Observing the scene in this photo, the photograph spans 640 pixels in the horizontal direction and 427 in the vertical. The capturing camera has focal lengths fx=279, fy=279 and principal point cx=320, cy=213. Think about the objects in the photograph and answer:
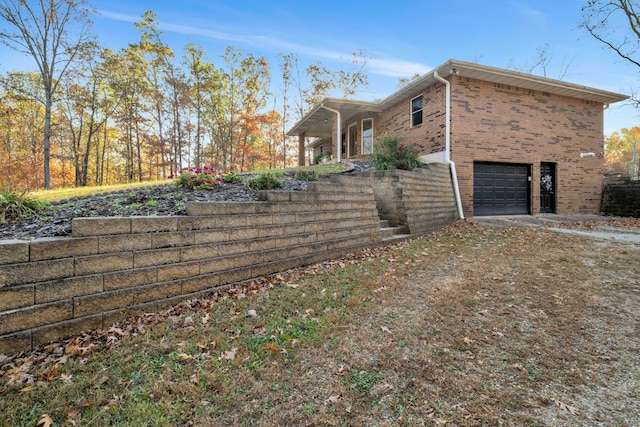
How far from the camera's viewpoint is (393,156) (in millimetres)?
8375

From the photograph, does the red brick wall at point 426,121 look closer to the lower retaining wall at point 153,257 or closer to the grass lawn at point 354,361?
the lower retaining wall at point 153,257

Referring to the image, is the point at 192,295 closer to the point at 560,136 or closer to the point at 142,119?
the point at 560,136

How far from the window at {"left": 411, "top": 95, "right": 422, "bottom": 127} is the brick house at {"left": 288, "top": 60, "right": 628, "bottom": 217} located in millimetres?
39

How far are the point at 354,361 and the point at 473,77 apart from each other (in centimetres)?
1122

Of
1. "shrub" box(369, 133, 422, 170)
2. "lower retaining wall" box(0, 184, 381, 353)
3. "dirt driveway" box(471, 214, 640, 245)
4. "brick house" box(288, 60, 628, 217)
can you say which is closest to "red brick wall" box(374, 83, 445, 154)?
"brick house" box(288, 60, 628, 217)

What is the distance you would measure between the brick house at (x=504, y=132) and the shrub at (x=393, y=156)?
230 cm

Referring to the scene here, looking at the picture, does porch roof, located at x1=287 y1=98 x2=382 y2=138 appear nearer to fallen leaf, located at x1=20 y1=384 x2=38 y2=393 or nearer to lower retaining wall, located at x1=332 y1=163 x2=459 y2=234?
lower retaining wall, located at x1=332 y1=163 x2=459 y2=234

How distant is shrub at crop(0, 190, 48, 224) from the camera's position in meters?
3.38

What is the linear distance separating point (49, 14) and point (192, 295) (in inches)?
713

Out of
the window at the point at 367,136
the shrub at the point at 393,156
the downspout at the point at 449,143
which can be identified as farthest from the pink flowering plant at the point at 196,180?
the window at the point at 367,136

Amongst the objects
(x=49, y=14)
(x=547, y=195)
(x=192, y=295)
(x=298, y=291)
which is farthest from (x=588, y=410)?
(x=49, y=14)

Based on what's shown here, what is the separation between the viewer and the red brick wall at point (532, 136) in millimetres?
10031


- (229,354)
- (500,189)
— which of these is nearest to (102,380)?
(229,354)

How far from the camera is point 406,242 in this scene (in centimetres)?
662
